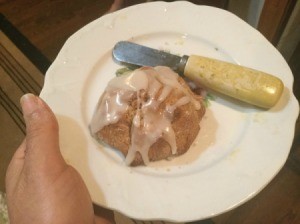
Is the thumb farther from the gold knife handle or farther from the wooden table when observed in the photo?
the wooden table

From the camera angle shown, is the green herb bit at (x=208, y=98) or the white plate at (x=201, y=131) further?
the green herb bit at (x=208, y=98)

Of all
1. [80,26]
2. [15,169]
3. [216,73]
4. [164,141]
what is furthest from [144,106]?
[80,26]

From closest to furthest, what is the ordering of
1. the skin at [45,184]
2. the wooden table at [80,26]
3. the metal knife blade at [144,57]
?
the skin at [45,184]
the metal knife blade at [144,57]
the wooden table at [80,26]

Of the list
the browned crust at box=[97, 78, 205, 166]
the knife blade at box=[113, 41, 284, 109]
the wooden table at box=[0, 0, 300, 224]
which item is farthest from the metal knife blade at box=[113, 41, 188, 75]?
the wooden table at box=[0, 0, 300, 224]

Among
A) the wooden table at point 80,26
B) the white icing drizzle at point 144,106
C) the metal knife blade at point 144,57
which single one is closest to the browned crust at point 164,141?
the white icing drizzle at point 144,106

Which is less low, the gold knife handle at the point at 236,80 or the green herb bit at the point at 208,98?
the gold knife handle at the point at 236,80

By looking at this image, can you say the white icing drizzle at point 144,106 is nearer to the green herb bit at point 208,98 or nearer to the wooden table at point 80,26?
the green herb bit at point 208,98
